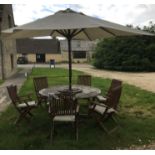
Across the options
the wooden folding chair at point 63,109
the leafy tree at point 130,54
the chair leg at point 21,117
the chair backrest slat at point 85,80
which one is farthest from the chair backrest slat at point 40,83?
the leafy tree at point 130,54

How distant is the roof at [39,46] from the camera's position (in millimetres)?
54938

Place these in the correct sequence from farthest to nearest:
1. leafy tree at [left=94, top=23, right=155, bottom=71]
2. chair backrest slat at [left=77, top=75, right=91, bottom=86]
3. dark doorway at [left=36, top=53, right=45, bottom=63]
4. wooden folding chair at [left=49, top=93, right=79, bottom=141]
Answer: dark doorway at [left=36, top=53, right=45, bottom=63], leafy tree at [left=94, top=23, right=155, bottom=71], chair backrest slat at [left=77, top=75, right=91, bottom=86], wooden folding chair at [left=49, top=93, right=79, bottom=141]

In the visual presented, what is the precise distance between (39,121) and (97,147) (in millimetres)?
2381

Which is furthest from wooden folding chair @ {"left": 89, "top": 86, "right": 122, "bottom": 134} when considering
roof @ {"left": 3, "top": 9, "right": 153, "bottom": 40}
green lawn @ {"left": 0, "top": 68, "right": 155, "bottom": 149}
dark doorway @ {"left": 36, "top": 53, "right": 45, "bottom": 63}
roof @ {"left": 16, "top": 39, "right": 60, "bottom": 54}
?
roof @ {"left": 16, "top": 39, "right": 60, "bottom": 54}

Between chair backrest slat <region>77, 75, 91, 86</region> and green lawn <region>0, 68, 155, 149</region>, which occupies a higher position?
chair backrest slat <region>77, 75, 91, 86</region>

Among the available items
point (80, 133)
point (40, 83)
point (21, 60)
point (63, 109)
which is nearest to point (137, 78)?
point (40, 83)

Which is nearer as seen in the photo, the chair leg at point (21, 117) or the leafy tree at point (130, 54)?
the chair leg at point (21, 117)

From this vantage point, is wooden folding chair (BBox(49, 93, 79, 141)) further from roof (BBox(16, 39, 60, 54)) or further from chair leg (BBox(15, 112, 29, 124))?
roof (BBox(16, 39, 60, 54))

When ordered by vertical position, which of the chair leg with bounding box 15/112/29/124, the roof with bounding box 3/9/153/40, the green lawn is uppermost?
the roof with bounding box 3/9/153/40

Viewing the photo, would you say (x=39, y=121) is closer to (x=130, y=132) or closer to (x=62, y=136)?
(x=62, y=136)

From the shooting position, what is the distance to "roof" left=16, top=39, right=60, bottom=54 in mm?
54938

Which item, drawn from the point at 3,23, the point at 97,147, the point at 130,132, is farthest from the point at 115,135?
the point at 3,23

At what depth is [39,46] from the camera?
5653 centimetres

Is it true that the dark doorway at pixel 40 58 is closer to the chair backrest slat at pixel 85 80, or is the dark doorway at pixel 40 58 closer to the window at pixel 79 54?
the window at pixel 79 54
